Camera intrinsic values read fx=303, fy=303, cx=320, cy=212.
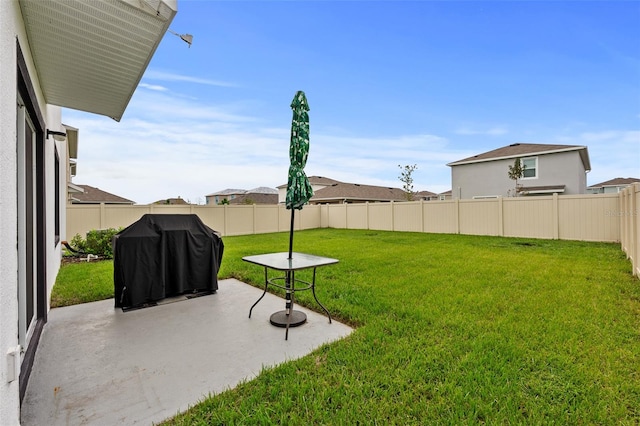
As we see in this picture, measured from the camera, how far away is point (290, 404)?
6.68ft

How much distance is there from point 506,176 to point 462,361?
61.0ft

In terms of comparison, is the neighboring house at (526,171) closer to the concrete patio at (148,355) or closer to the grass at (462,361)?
the grass at (462,361)

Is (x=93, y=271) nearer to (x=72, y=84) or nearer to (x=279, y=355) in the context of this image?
(x=72, y=84)

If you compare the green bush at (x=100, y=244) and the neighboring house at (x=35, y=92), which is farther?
the green bush at (x=100, y=244)

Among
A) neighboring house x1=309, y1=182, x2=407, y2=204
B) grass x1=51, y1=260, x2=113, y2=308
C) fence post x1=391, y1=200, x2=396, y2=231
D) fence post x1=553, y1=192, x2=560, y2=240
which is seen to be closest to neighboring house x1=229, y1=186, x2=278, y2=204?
neighboring house x1=309, y1=182, x2=407, y2=204

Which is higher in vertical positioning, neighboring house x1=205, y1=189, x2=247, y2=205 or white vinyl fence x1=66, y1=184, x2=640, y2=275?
neighboring house x1=205, y1=189, x2=247, y2=205

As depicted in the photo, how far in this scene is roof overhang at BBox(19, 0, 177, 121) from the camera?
83.2 inches

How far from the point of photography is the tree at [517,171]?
16.7 m

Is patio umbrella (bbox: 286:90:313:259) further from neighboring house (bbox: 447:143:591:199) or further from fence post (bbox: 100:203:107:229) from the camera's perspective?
neighboring house (bbox: 447:143:591:199)

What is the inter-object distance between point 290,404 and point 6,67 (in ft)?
8.27

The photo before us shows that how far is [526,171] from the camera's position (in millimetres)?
17406

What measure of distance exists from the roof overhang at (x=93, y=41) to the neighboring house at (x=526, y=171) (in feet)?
62.7

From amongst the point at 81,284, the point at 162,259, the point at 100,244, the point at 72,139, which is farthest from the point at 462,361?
the point at 72,139

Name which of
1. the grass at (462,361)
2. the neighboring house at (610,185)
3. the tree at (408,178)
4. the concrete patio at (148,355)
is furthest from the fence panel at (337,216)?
the neighboring house at (610,185)
